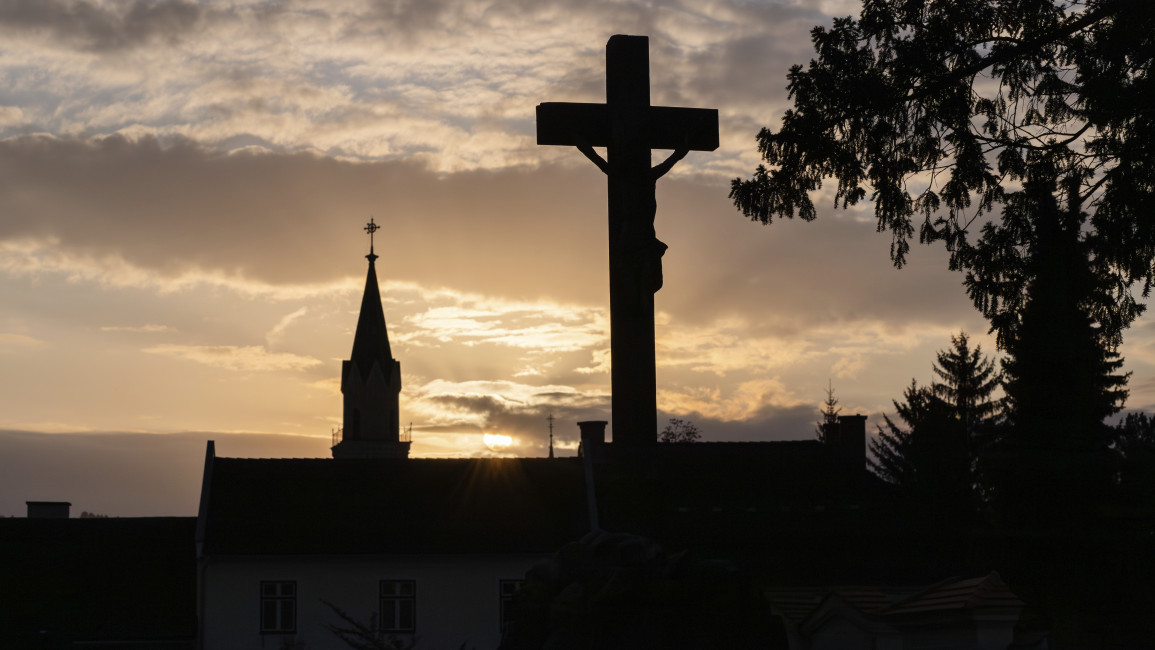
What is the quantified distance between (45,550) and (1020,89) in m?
29.3

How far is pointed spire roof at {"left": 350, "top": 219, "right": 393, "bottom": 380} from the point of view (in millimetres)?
91375

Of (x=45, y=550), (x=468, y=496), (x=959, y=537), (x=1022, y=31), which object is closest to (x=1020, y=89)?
(x=1022, y=31)

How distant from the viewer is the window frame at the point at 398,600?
95.0ft

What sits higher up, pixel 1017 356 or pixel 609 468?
pixel 1017 356

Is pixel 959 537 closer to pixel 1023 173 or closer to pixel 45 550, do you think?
pixel 1023 173

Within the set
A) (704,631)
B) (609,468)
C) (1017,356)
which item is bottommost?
(704,631)

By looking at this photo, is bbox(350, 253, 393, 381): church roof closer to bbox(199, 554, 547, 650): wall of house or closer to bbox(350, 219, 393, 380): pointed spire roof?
bbox(350, 219, 393, 380): pointed spire roof

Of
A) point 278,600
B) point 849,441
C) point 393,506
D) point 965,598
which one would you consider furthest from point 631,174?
point 849,441

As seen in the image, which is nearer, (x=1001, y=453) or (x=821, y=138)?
(x=821, y=138)

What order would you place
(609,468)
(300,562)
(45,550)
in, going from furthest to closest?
(45,550) < (300,562) < (609,468)

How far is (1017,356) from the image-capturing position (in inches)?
1088

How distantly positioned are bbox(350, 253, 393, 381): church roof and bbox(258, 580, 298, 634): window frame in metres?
62.2

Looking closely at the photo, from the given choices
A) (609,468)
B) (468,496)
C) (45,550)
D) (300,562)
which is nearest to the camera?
(609,468)

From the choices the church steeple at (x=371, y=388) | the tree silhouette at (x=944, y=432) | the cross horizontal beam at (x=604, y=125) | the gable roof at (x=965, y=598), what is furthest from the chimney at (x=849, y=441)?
the church steeple at (x=371, y=388)
